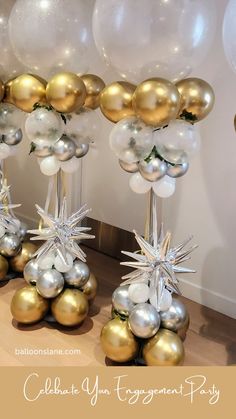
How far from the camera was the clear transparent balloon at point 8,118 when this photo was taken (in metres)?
1.29

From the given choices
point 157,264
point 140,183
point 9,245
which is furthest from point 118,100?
point 9,245

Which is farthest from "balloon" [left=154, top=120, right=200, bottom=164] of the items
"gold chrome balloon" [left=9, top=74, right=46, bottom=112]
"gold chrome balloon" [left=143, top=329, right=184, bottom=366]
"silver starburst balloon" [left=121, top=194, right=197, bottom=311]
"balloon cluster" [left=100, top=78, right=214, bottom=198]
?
"gold chrome balloon" [left=143, top=329, right=184, bottom=366]

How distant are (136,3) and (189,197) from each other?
70 centimetres

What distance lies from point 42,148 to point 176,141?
1.26ft

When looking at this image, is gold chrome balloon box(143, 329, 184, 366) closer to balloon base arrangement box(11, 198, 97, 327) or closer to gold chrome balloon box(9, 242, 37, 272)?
balloon base arrangement box(11, 198, 97, 327)

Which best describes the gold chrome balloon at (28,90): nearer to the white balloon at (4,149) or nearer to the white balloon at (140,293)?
the white balloon at (4,149)

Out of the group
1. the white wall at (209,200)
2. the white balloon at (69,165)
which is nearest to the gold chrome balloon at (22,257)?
the white wall at (209,200)

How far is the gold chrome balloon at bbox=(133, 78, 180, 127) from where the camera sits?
0.87 metres

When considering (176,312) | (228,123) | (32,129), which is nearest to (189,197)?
(228,123)

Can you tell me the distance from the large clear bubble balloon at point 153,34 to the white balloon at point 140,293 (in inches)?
20.6

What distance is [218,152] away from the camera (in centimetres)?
131

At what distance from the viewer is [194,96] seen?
0.94 metres

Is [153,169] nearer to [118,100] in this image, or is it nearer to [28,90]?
[118,100]

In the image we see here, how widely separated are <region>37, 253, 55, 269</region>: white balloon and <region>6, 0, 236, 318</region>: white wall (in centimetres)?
42
